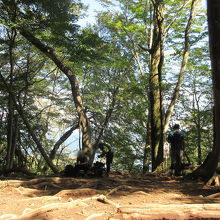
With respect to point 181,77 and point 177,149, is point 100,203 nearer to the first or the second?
point 177,149

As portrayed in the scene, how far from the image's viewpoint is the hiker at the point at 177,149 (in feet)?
25.2

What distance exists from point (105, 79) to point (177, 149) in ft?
33.9

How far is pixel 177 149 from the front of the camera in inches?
304

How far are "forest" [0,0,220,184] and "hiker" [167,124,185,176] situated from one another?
1377 millimetres

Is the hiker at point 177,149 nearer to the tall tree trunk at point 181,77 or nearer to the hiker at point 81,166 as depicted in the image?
the tall tree trunk at point 181,77

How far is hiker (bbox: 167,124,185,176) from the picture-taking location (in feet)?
25.2

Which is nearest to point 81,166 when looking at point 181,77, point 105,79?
point 181,77

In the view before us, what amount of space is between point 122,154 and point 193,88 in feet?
26.3

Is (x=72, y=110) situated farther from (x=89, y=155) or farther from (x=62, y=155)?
(x=89, y=155)

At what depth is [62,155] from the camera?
20969 mm

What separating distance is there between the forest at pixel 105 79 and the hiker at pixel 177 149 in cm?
138

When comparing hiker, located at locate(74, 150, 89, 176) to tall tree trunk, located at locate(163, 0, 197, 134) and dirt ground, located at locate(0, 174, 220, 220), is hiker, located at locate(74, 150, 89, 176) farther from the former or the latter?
tall tree trunk, located at locate(163, 0, 197, 134)

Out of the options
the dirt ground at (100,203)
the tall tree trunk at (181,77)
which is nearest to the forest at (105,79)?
the tall tree trunk at (181,77)

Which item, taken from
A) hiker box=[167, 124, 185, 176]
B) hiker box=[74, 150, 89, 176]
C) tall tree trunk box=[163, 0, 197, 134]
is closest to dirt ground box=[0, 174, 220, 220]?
hiker box=[74, 150, 89, 176]
